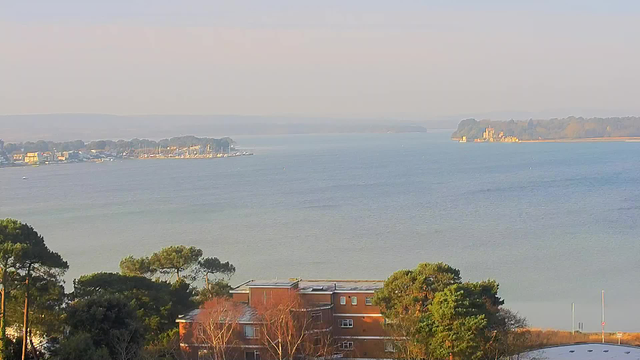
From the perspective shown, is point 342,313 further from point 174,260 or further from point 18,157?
point 18,157

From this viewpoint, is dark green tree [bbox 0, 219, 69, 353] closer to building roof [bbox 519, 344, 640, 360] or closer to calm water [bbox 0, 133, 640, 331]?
building roof [bbox 519, 344, 640, 360]

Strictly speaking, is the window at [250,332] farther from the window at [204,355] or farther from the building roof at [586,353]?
the building roof at [586,353]

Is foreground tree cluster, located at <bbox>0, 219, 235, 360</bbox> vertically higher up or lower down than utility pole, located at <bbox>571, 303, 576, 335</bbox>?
higher up

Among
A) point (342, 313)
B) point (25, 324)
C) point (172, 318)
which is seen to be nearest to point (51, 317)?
point (25, 324)

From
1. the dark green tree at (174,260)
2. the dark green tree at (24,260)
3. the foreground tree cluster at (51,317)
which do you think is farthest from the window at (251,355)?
the dark green tree at (174,260)

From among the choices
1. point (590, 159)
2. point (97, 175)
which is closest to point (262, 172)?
point (97, 175)

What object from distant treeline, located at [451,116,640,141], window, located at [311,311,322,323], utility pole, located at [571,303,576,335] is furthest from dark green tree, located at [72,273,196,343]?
distant treeline, located at [451,116,640,141]
